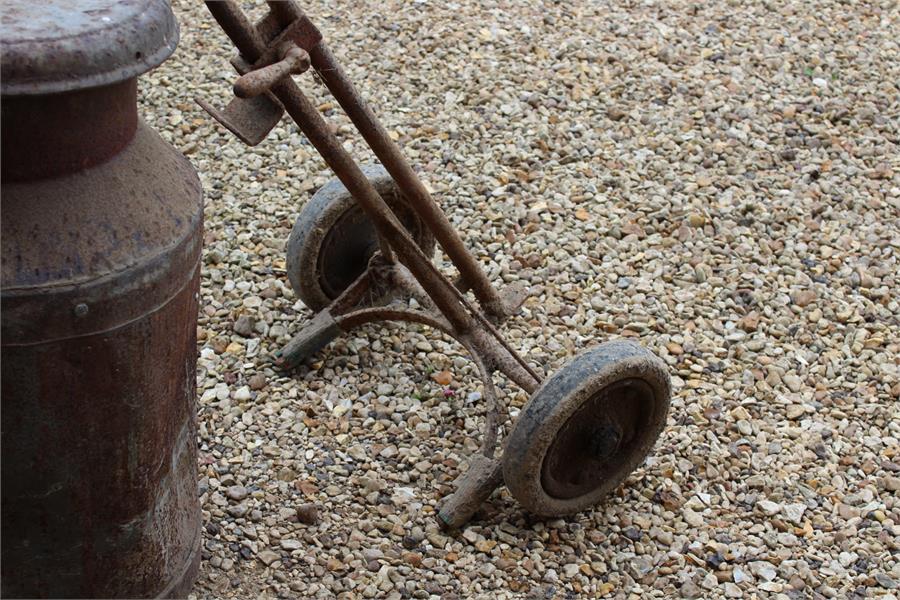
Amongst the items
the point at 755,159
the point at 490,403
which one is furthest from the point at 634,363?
the point at 755,159

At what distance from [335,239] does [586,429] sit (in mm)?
1244

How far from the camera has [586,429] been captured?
368cm

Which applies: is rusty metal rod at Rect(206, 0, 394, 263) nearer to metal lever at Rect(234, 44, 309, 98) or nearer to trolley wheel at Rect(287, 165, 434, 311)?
metal lever at Rect(234, 44, 309, 98)

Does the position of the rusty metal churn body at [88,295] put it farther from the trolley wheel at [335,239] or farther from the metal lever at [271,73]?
the trolley wheel at [335,239]

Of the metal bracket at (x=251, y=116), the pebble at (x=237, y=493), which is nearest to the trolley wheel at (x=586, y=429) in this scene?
the pebble at (x=237, y=493)

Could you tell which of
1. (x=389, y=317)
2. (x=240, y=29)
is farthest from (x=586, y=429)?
(x=240, y=29)

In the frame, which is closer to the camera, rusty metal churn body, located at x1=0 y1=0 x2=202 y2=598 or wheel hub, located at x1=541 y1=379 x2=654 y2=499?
rusty metal churn body, located at x1=0 y1=0 x2=202 y2=598

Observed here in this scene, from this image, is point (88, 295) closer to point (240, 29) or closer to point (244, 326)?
point (240, 29)

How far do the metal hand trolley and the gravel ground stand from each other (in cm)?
18

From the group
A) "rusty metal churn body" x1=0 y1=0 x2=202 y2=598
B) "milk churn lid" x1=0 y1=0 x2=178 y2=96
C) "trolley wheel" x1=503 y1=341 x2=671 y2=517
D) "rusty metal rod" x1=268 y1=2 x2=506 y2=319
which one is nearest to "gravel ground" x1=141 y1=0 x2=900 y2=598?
"trolley wheel" x1=503 y1=341 x2=671 y2=517

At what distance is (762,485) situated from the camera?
3.99 meters

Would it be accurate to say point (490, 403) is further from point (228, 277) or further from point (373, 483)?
point (228, 277)

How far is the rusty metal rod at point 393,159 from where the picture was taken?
3.12 meters

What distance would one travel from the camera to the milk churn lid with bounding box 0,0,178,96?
2.36 meters
